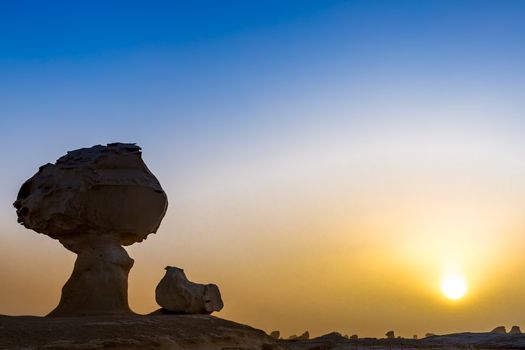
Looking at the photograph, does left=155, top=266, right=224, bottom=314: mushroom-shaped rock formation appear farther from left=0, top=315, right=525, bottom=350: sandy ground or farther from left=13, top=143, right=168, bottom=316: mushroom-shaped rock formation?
left=13, top=143, right=168, bottom=316: mushroom-shaped rock formation

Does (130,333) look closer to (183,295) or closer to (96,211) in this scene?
(183,295)

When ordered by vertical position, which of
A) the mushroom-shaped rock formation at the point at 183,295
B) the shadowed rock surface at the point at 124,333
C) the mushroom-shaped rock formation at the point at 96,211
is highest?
the mushroom-shaped rock formation at the point at 96,211

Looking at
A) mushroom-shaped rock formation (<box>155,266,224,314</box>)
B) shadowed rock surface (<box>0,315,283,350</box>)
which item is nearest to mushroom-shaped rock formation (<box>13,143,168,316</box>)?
mushroom-shaped rock formation (<box>155,266,224,314</box>)

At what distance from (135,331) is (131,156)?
24.1ft

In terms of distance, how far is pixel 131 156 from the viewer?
21.1 metres

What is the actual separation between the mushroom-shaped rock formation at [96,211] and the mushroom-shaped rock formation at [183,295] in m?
1.28

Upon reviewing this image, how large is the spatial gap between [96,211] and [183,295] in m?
3.96

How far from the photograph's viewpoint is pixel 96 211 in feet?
66.2

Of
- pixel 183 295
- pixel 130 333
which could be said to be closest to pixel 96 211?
pixel 183 295

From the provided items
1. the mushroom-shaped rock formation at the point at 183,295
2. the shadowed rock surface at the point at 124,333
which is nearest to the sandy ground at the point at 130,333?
the shadowed rock surface at the point at 124,333

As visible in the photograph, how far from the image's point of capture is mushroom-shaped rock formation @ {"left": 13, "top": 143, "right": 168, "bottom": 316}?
19.7 meters

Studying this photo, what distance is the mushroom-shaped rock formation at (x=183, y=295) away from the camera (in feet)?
64.2

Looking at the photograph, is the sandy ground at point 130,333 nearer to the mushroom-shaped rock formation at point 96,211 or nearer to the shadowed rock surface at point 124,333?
the shadowed rock surface at point 124,333

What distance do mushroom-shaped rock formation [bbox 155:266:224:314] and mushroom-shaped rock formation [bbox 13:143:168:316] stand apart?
1.28 metres
